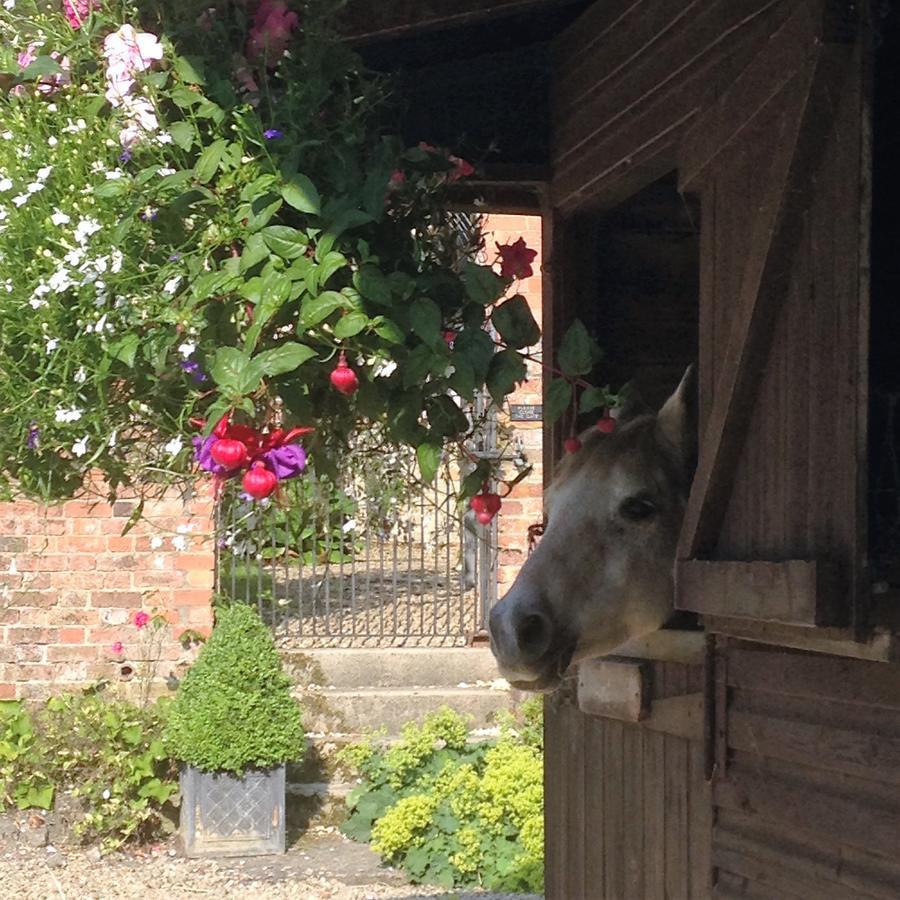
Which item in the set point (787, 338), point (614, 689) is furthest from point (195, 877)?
point (787, 338)

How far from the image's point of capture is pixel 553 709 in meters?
3.65

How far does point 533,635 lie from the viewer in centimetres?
266

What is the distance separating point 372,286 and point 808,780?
1067 mm

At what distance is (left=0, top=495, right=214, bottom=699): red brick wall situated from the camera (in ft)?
25.4

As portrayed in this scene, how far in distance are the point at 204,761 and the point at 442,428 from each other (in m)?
4.95

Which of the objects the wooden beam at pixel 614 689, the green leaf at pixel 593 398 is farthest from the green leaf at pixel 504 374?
the wooden beam at pixel 614 689

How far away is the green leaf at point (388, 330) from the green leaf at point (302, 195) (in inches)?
8.0

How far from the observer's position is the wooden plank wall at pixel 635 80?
2637 mm

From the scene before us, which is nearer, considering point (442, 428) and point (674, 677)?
point (442, 428)

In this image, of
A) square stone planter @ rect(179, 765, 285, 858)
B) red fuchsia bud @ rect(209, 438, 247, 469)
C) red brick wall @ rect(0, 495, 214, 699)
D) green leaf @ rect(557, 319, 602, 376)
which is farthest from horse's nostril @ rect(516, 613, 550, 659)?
red brick wall @ rect(0, 495, 214, 699)

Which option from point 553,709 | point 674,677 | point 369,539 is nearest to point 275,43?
point 674,677

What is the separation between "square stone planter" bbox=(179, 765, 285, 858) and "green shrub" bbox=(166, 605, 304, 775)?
0.08m

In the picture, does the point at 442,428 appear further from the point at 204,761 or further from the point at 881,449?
the point at 204,761

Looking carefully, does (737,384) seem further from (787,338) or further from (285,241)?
(285,241)
